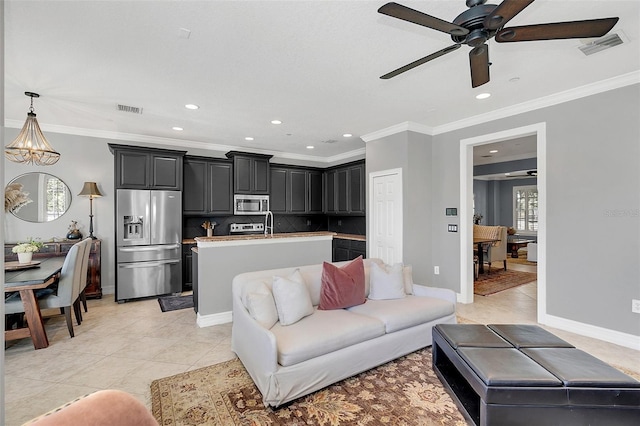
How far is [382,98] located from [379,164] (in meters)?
1.57

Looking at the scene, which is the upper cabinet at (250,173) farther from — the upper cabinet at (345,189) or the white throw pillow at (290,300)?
the white throw pillow at (290,300)

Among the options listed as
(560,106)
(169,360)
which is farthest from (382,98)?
(169,360)

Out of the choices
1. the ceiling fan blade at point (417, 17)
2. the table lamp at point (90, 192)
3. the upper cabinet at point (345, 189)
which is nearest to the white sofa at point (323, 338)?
the ceiling fan blade at point (417, 17)

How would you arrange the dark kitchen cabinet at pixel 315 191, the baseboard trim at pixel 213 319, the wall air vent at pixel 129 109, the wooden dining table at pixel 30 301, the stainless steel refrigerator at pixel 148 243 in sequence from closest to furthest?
the wooden dining table at pixel 30 301, the baseboard trim at pixel 213 319, the wall air vent at pixel 129 109, the stainless steel refrigerator at pixel 148 243, the dark kitchen cabinet at pixel 315 191

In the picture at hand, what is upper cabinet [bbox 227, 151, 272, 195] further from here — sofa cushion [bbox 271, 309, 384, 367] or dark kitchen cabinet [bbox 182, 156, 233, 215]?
sofa cushion [bbox 271, 309, 384, 367]

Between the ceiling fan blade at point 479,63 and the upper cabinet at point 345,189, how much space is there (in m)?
3.75

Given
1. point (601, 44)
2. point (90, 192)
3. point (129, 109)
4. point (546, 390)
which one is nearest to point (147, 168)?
point (90, 192)

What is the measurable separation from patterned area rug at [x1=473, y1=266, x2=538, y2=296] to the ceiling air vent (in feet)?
11.9

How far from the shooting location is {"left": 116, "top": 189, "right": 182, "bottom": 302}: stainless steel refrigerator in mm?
4637

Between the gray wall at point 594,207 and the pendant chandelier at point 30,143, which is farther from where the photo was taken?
the pendant chandelier at point 30,143

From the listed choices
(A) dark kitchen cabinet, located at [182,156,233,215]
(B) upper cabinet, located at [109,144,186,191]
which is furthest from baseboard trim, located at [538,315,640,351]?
(B) upper cabinet, located at [109,144,186,191]

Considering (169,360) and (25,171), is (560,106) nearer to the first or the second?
(169,360)

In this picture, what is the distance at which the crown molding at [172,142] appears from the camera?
4.68m

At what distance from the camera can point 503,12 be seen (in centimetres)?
155
